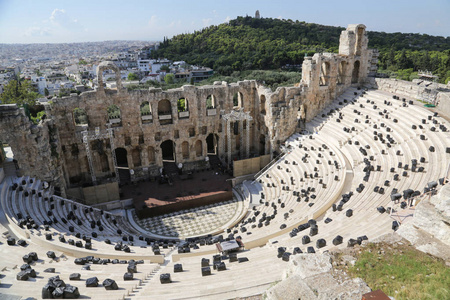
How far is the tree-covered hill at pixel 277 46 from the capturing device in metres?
58.2

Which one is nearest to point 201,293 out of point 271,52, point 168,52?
point 271,52

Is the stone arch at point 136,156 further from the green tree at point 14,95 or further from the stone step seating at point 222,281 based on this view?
the green tree at point 14,95

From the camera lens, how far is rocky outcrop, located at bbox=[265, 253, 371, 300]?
851 cm

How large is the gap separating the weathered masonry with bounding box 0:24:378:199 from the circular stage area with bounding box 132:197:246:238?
6.16 m

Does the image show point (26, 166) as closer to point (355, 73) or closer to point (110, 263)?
point (110, 263)

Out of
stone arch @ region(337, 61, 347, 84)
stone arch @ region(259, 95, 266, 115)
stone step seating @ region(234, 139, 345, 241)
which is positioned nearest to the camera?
stone step seating @ region(234, 139, 345, 241)

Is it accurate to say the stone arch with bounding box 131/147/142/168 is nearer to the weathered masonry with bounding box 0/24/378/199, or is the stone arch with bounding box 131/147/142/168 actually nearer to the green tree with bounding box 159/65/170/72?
the weathered masonry with bounding box 0/24/378/199

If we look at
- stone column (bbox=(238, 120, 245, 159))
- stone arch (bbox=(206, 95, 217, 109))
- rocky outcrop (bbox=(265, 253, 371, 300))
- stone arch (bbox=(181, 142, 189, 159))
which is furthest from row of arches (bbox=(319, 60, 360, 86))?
rocky outcrop (bbox=(265, 253, 371, 300))

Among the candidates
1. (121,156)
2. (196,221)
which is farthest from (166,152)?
(196,221)

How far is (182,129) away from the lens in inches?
1188

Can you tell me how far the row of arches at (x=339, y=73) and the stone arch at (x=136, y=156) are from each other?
20512 mm

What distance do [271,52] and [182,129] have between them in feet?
180

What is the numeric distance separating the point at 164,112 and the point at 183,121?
9.45 ft

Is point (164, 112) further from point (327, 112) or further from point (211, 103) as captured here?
point (327, 112)
